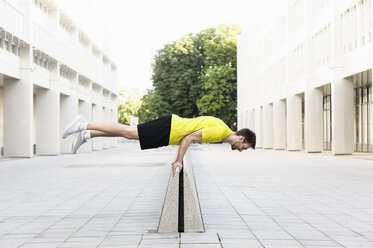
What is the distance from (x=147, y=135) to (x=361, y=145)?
26808 millimetres

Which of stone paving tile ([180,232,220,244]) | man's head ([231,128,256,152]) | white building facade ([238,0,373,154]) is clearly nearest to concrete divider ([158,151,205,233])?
stone paving tile ([180,232,220,244])

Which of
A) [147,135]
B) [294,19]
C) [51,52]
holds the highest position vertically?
[294,19]

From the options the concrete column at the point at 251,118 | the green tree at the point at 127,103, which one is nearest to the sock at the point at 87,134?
the concrete column at the point at 251,118

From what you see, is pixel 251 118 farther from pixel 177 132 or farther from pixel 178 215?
pixel 178 215

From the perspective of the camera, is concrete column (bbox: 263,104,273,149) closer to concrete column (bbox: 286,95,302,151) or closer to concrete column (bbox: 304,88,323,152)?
concrete column (bbox: 286,95,302,151)

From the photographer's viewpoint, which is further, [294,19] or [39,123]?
[294,19]

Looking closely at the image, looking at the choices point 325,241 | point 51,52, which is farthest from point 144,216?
point 51,52

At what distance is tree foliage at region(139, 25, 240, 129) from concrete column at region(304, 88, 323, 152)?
24246 millimetres

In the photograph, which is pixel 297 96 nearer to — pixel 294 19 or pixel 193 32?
pixel 294 19

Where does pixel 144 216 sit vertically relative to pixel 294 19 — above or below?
below

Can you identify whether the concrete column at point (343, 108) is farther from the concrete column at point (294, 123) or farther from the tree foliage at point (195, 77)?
the tree foliage at point (195, 77)

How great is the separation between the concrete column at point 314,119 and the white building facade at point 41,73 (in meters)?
16.0

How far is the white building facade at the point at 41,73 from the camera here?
22891mm

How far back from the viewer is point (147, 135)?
6.29 metres
